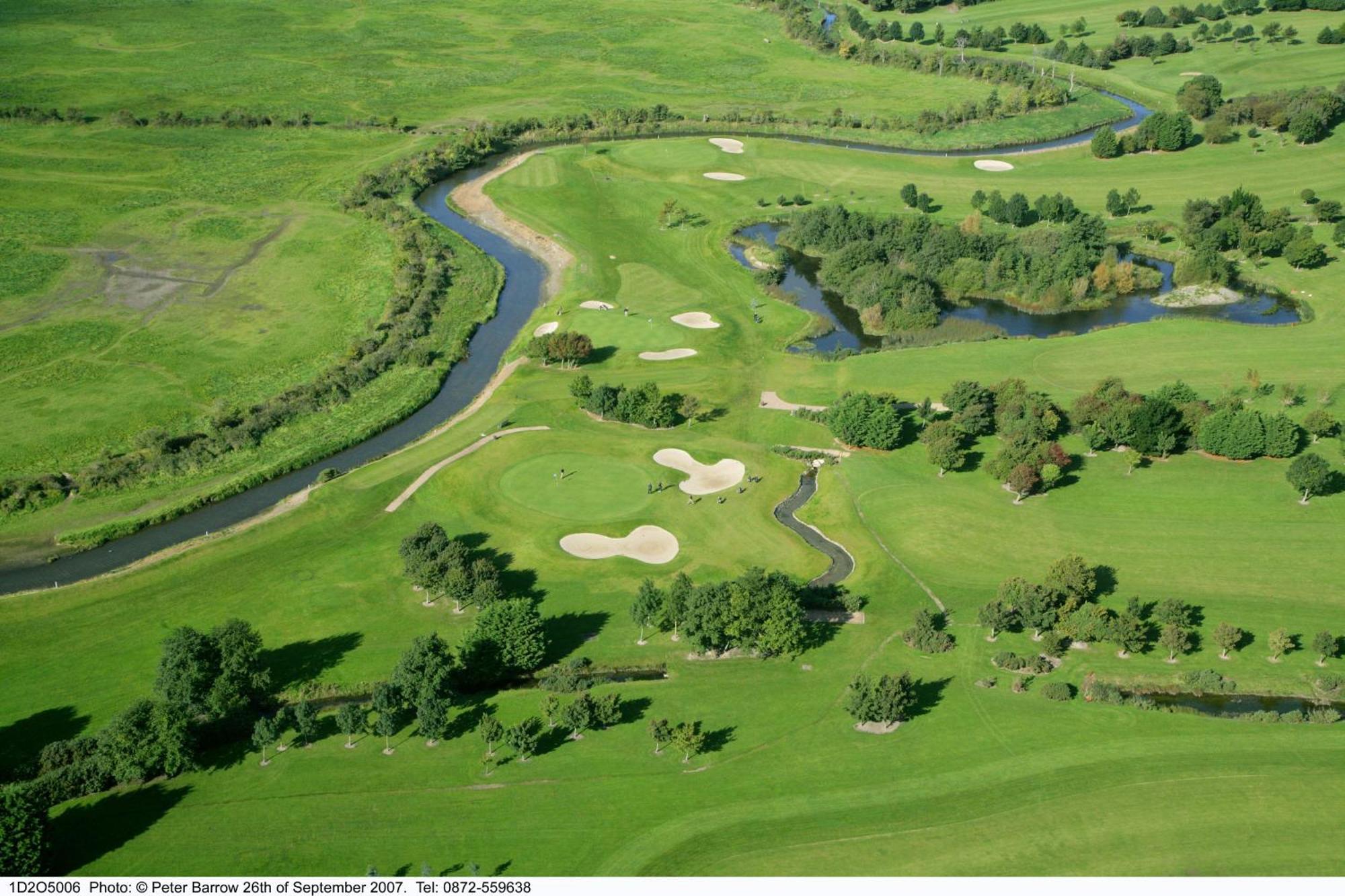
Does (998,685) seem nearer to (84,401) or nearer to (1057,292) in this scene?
(1057,292)

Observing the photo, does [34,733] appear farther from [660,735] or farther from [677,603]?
[677,603]

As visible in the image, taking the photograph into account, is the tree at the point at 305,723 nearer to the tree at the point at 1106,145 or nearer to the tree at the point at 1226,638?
the tree at the point at 1226,638

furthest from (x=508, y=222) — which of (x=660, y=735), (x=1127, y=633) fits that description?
(x=1127, y=633)

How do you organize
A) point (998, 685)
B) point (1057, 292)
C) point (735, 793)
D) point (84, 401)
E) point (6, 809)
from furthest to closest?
1. point (1057, 292)
2. point (84, 401)
3. point (998, 685)
4. point (735, 793)
5. point (6, 809)

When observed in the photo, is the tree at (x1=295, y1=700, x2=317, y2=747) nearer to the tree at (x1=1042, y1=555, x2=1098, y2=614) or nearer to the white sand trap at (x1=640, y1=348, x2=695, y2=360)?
the tree at (x1=1042, y1=555, x2=1098, y2=614)

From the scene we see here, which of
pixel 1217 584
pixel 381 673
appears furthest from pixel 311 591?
pixel 1217 584


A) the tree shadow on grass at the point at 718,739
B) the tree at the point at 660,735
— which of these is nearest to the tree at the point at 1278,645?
the tree shadow on grass at the point at 718,739
